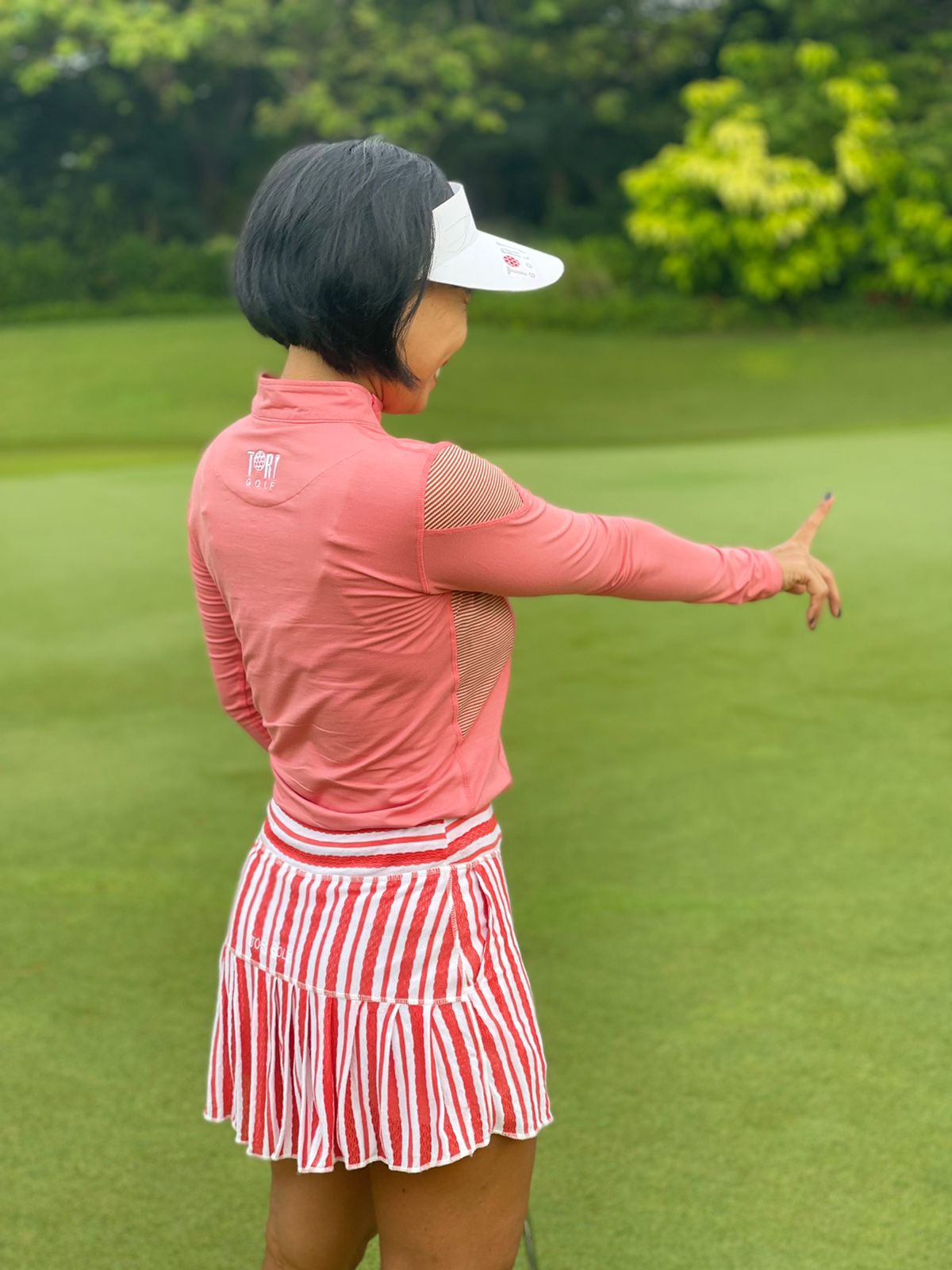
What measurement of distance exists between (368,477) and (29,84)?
19.0 meters

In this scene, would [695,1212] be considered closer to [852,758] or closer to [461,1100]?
[461,1100]

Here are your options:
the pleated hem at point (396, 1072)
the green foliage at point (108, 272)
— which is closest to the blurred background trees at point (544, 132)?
the green foliage at point (108, 272)

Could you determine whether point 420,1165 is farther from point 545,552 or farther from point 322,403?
point 322,403

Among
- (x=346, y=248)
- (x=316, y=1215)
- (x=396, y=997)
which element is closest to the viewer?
(x=346, y=248)

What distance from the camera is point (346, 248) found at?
44.5 inches

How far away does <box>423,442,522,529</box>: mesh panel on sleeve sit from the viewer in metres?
1.14

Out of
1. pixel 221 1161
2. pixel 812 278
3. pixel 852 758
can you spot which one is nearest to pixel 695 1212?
pixel 221 1161

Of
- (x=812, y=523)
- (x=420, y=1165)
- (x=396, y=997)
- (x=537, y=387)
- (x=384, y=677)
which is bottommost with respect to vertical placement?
(x=537, y=387)

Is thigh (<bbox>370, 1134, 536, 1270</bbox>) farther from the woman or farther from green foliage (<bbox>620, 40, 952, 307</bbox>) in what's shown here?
green foliage (<bbox>620, 40, 952, 307</bbox>)

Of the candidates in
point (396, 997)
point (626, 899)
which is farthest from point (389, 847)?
point (626, 899)

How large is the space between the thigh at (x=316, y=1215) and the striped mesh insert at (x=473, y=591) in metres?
0.43

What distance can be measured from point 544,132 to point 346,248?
60.3ft

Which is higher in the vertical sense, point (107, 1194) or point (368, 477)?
point (368, 477)

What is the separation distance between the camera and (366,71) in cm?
1830
